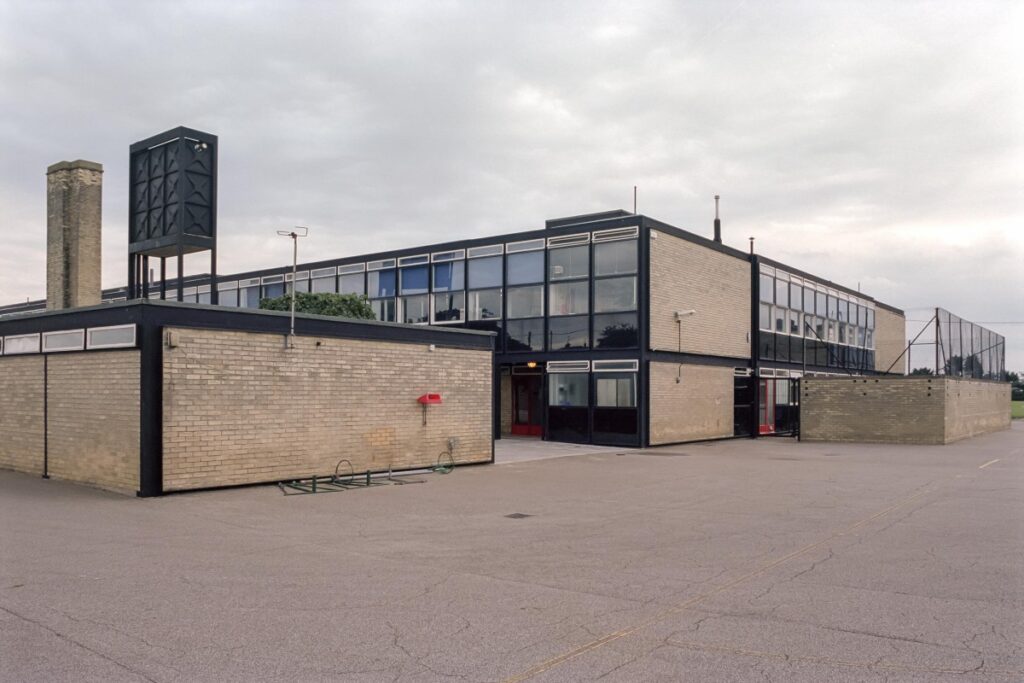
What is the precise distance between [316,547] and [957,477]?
14477mm

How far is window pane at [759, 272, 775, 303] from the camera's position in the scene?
3347cm

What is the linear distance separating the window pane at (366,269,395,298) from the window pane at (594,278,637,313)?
919 cm

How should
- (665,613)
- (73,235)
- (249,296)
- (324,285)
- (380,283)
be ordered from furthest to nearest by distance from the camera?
(249,296) < (324,285) < (380,283) < (73,235) < (665,613)

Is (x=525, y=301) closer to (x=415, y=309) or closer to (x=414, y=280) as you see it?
(x=415, y=309)

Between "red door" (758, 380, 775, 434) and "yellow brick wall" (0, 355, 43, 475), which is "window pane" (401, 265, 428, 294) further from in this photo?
"yellow brick wall" (0, 355, 43, 475)

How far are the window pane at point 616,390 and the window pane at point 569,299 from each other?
8.03ft

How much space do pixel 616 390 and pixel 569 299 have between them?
3.58 metres

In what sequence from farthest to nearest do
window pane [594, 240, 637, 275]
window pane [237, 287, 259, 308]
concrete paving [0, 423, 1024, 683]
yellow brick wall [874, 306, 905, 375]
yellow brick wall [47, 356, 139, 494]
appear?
yellow brick wall [874, 306, 905, 375] → window pane [237, 287, 259, 308] → window pane [594, 240, 637, 275] → yellow brick wall [47, 356, 139, 494] → concrete paving [0, 423, 1024, 683]

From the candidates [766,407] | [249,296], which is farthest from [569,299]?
[249,296]

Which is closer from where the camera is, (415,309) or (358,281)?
(415,309)

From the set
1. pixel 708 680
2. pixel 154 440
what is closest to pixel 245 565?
pixel 708 680

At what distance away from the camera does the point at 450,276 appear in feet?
103

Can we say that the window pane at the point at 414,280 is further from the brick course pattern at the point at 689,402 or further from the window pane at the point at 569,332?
the brick course pattern at the point at 689,402

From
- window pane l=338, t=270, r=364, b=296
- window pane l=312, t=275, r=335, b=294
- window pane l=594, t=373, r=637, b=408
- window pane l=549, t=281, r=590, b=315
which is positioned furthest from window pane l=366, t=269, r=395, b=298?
window pane l=594, t=373, r=637, b=408
